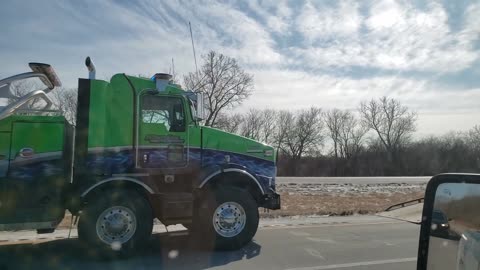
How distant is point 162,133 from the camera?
7840 mm

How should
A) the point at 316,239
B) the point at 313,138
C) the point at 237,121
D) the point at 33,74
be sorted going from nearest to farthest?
the point at 33,74
the point at 316,239
the point at 237,121
the point at 313,138

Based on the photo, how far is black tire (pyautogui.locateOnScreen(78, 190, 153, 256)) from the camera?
6.93 meters

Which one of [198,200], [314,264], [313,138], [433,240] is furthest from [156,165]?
[313,138]

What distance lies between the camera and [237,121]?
66.3 meters

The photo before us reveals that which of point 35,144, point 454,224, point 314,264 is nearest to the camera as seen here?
point 454,224

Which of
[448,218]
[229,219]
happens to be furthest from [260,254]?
[448,218]

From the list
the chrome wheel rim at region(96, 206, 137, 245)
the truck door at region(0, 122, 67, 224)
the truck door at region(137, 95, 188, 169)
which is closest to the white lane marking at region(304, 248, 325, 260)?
the truck door at region(137, 95, 188, 169)

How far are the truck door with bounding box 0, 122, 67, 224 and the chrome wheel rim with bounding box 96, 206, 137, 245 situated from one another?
78 centimetres

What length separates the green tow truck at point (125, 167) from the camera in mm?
6949

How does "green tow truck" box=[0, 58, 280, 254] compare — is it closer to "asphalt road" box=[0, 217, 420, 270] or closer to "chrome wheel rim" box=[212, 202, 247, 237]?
"chrome wheel rim" box=[212, 202, 247, 237]

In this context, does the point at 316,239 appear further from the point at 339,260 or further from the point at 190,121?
the point at 190,121

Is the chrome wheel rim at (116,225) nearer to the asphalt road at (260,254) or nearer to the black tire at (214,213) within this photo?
the asphalt road at (260,254)

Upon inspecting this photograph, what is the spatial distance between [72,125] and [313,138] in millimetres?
76015

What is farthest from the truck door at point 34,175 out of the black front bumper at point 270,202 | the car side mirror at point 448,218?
the car side mirror at point 448,218
